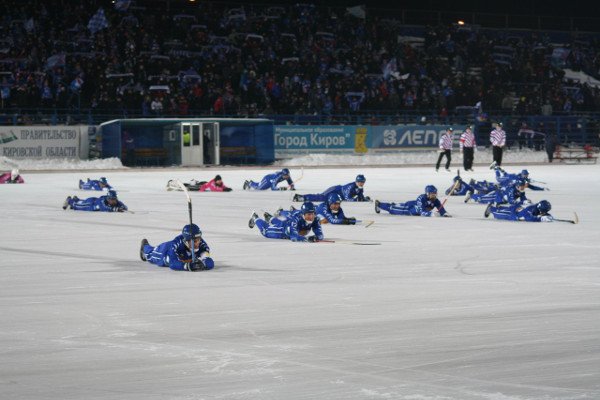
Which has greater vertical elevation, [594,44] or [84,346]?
[594,44]

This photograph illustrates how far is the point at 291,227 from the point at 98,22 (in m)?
28.0

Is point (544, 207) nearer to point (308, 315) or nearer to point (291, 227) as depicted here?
point (291, 227)

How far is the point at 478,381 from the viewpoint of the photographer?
5910 mm

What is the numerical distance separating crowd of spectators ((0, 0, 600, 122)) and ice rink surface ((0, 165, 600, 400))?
22.8 metres

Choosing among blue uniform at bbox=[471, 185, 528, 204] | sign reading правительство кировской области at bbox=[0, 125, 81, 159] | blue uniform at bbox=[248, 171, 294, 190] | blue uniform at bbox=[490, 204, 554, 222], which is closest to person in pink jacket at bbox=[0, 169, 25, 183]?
blue uniform at bbox=[248, 171, 294, 190]

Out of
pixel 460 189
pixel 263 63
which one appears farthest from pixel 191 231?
pixel 263 63

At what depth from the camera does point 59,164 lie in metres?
36.7

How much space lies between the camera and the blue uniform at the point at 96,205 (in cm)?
1916

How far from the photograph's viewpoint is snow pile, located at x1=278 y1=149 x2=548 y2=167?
41.6 meters

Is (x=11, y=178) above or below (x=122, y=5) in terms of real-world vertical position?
below

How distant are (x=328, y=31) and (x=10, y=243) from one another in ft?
113

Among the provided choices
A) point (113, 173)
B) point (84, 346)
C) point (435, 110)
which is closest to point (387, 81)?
point (435, 110)

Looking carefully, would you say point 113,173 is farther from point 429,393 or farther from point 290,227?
point 429,393

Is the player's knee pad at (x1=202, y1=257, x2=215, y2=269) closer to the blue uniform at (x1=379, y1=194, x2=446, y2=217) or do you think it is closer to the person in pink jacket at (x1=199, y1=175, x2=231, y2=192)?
the blue uniform at (x1=379, y1=194, x2=446, y2=217)
